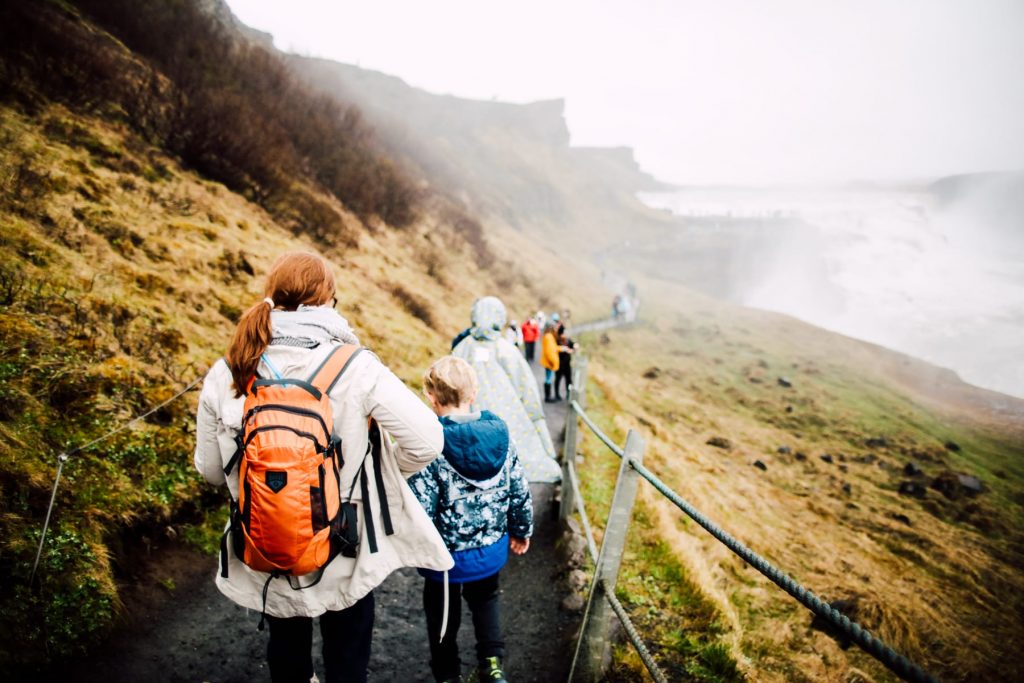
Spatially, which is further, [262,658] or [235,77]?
[235,77]

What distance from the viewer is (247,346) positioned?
5.48 feet

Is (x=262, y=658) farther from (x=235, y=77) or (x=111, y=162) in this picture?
(x=235, y=77)

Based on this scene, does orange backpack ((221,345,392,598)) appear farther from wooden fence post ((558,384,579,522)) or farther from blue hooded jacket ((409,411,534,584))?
wooden fence post ((558,384,579,522))

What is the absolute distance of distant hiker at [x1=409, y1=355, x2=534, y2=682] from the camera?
2271 millimetres

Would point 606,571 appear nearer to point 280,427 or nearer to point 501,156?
point 280,427

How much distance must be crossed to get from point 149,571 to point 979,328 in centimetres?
8836

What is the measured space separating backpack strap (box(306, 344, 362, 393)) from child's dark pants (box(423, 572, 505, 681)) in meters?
1.44

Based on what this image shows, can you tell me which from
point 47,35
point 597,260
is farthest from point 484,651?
point 597,260

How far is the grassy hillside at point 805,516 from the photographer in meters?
4.00

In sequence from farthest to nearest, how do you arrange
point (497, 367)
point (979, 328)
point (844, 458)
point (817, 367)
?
1. point (979, 328)
2. point (817, 367)
3. point (844, 458)
4. point (497, 367)

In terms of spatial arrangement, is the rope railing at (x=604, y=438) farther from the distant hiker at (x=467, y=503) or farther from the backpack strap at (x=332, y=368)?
the backpack strap at (x=332, y=368)

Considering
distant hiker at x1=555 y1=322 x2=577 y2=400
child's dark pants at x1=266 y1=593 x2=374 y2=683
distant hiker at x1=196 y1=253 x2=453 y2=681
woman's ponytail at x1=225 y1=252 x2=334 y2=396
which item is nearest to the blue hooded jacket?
distant hiker at x1=196 y1=253 x2=453 y2=681

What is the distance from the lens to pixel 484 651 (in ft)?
8.23

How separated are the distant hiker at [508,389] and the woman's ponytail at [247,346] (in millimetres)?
2671
